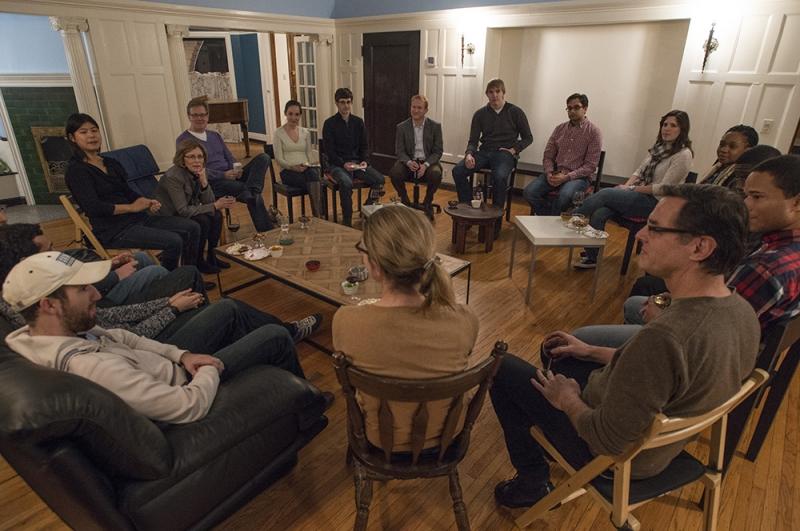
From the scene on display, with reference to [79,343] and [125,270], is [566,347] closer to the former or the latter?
[79,343]

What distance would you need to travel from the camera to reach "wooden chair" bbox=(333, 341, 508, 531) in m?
1.11

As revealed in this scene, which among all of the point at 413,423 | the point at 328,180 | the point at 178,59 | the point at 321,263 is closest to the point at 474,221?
the point at 321,263

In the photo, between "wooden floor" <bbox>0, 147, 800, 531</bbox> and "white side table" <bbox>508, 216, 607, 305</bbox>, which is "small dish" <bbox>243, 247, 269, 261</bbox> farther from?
"white side table" <bbox>508, 216, 607, 305</bbox>

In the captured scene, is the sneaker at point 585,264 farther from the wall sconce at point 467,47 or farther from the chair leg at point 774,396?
the wall sconce at point 467,47

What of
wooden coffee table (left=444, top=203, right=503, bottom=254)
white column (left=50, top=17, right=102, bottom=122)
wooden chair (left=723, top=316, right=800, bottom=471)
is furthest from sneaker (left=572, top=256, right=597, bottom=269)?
white column (left=50, top=17, right=102, bottom=122)

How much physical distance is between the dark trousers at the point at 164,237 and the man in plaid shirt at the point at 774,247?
293cm

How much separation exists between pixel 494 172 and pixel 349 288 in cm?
276

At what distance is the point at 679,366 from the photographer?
101cm

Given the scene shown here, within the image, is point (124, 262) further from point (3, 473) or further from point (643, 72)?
point (643, 72)

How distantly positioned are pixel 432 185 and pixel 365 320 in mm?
3622

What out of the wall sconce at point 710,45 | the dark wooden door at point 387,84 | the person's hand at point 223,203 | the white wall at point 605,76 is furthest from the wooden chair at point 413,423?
the dark wooden door at point 387,84

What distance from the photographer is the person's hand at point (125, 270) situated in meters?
2.43

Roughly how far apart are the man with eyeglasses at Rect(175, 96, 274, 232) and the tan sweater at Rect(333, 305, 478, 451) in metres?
3.14

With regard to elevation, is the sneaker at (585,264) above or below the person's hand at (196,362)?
below
